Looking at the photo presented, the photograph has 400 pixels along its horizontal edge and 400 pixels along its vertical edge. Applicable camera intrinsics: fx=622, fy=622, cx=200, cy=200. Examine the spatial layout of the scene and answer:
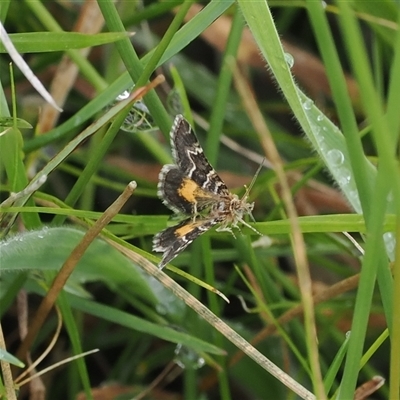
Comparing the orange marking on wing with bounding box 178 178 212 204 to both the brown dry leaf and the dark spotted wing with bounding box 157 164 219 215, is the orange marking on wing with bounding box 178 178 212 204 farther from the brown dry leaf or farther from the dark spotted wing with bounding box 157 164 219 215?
the brown dry leaf

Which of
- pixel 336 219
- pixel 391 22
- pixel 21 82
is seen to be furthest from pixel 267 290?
pixel 21 82

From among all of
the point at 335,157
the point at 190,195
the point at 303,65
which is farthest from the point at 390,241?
the point at 303,65

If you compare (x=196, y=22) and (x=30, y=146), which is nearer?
(x=196, y=22)

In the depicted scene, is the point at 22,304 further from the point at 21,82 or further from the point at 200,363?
the point at 21,82

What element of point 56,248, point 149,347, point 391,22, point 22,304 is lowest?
point 149,347

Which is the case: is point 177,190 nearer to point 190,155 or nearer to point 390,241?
point 190,155

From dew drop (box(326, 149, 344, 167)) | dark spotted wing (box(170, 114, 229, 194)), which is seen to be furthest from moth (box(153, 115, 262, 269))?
dew drop (box(326, 149, 344, 167))
